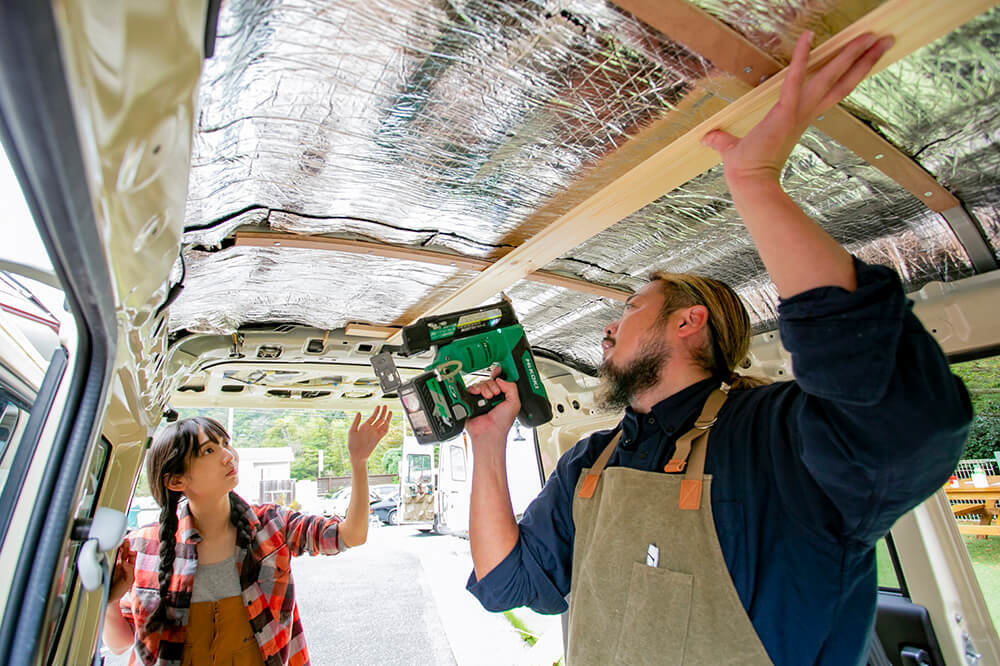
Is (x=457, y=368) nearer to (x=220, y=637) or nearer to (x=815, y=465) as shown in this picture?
(x=815, y=465)

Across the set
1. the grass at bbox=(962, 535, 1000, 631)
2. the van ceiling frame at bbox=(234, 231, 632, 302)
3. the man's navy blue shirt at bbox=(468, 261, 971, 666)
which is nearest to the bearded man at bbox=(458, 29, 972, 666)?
the man's navy blue shirt at bbox=(468, 261, 971, 666)

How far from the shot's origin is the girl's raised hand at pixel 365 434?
2287 mm

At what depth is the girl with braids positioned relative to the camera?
2.04 metres

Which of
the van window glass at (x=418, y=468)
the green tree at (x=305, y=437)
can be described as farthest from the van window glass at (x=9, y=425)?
the green tree at (x=305, y=437)

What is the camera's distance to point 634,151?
1.43 m

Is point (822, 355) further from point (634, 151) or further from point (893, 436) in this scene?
point (634, 151)

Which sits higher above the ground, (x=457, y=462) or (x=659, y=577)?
(x=457, y=462)

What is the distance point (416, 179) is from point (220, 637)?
6.06ft

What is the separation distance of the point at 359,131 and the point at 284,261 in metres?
A: 0.86

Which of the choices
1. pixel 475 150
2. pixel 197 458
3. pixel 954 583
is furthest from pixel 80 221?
pixel 954 583

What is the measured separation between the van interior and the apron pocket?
975 millimetres

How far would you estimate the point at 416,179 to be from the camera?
1513 millimetres

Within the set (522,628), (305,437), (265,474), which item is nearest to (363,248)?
(522,628)

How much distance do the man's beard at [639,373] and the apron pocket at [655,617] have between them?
0.49 meters
